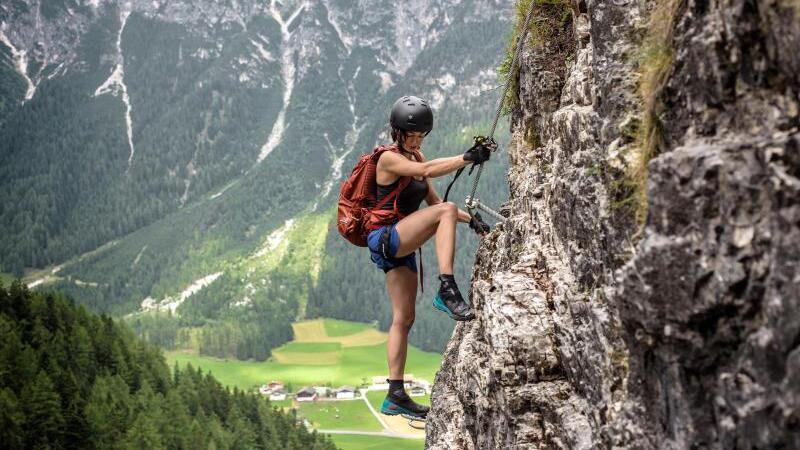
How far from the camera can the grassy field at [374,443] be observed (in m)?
152

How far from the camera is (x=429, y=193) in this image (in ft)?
43.2

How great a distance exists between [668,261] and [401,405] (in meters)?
7.81

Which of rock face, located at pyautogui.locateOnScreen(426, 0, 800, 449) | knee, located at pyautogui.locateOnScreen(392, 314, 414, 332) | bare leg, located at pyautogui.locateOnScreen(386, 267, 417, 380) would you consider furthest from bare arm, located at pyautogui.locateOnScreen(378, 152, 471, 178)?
knee, located at pyautogui.locateOnScreen(392, 314, 414, 332)

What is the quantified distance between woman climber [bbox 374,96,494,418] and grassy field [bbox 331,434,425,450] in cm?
14285

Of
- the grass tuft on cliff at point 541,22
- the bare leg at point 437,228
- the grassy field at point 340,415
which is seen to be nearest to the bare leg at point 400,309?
the bare leg at point 437,228

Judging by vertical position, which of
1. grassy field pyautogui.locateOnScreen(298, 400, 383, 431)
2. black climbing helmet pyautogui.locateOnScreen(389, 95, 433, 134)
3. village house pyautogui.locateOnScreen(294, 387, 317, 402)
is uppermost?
black climbing helmet pyautogui.locateOnScreen(389, 95, 433, 134)

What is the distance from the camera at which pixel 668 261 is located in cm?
635

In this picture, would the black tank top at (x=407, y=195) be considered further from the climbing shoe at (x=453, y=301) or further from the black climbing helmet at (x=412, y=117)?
the climbing shoe at (x=453, y=301)

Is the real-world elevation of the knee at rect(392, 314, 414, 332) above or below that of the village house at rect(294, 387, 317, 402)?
above

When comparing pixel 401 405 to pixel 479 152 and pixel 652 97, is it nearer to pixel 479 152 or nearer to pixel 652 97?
pixel 479 152

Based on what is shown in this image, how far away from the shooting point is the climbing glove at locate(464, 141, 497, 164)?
11.1m

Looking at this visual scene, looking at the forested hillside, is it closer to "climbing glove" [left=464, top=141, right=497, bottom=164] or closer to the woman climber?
the woman climber

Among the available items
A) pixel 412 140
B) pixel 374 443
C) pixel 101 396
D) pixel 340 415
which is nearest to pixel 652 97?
pixel 412 140

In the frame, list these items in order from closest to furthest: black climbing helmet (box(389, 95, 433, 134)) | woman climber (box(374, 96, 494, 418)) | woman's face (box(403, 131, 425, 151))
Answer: woman climber (box(374, 96, 494, 418)) < black climbing helmet (box(389, 95, 433, 134)) < woman's face (box(403, 131, 425, 151))
